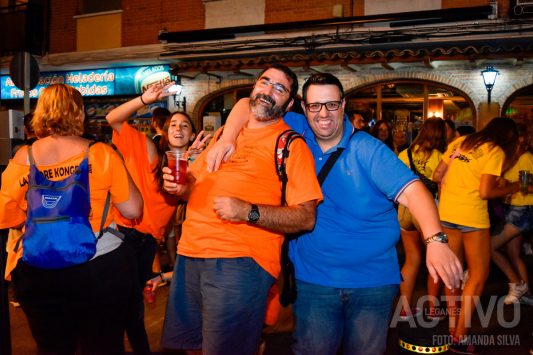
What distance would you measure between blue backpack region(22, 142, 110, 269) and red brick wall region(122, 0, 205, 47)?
12.2 m

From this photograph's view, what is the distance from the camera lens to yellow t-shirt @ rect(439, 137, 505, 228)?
15.0ft

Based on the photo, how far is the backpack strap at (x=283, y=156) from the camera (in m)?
2.83

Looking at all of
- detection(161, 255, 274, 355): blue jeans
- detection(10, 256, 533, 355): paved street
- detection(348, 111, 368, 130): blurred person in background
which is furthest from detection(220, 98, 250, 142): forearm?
detection(348, 111, 368, 130): blurred person in background

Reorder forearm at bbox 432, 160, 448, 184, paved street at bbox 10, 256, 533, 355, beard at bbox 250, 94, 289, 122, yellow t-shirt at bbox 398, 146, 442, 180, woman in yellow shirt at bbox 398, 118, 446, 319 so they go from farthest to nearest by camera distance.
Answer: yellow t-shirt at bbox 398, 146, 442, 180 < woman in yellow shirt at bbox 398, 118, 446, 319 < forearm at bbox 432, 160, 448, 184 < paved street at bbox 10, 256, 533, 355 < beard at bbox 250, 94, 289, 122

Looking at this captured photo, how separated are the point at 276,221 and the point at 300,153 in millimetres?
409

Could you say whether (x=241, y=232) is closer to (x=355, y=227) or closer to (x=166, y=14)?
(x=355, y=227)

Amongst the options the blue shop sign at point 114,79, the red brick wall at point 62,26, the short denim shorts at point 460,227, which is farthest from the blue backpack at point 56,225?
the red brick wall at point 62,26

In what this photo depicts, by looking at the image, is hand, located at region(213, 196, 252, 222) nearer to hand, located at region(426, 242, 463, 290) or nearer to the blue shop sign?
hand, located at region(426, 242, 463, 290)

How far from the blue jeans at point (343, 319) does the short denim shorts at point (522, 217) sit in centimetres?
402

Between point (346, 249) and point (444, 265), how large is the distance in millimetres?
601

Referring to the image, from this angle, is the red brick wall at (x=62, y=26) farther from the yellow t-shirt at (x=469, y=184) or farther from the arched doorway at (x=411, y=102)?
the yellow t-shirt at (x=469, y=184)

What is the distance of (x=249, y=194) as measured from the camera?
2838 millimetres

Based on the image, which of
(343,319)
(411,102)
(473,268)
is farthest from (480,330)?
(411,102)

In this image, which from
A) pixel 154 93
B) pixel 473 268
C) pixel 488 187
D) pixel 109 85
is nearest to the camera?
pixel 154 93
